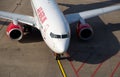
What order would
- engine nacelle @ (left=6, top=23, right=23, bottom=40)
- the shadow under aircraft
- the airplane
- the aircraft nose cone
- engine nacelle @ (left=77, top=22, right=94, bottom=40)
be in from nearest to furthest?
the aircraft nose cone, the airplane, the shadow under aircraft, engine nacelle @ (left=6, top=23, right=23, bottom=40), engine nacelle @ (left=77, top=22, right=94, bottom=40)

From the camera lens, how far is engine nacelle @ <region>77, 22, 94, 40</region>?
2694 centimetres

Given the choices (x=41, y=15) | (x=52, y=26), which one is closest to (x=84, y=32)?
(x=41, y=15)

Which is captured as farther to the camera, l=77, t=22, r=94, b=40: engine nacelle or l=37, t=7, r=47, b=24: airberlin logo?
l=77, t=22, r=94, b=40: engine nacelle

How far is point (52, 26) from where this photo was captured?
933 inches

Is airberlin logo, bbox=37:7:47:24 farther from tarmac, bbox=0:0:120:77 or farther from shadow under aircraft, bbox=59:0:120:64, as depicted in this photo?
shadow under aircraft, bbox=59:0:120:64

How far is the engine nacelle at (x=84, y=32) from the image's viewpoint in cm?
2694

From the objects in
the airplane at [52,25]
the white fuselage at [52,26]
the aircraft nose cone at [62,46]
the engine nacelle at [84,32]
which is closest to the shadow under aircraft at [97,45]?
the engine nacelle at [84,32]

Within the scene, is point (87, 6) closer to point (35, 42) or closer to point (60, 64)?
point (35, 42)

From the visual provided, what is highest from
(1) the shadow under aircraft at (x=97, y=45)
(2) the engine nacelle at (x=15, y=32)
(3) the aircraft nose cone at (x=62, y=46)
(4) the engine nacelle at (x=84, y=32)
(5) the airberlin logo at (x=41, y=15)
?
(5) the airberlin logo at (x=41, y=15)

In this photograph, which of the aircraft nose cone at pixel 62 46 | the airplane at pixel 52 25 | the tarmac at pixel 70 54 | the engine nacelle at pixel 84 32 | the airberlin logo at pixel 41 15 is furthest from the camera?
the engine nacelle at pixel 84 32

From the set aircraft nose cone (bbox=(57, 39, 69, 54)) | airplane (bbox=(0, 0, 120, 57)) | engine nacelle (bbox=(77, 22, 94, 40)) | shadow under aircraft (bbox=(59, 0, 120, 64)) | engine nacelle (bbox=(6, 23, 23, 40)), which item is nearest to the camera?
aircraft nose cone (bbox=(57, 39, 69, 54))

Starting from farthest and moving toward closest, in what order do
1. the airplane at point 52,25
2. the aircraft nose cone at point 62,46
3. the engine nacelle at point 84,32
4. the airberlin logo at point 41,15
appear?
1. the engine nacelle at point 84,32
2. the airberlin logo at point 41,15
3. the airplane at point 52,25
4. the aircraft nose cone at point 62,46

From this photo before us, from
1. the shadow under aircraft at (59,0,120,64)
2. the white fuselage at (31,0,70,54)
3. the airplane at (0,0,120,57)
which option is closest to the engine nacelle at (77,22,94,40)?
the airplane at (0,0,120,57)

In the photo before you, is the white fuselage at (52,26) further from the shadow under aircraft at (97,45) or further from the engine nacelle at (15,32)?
the shadow under aircraft at (97,45)
